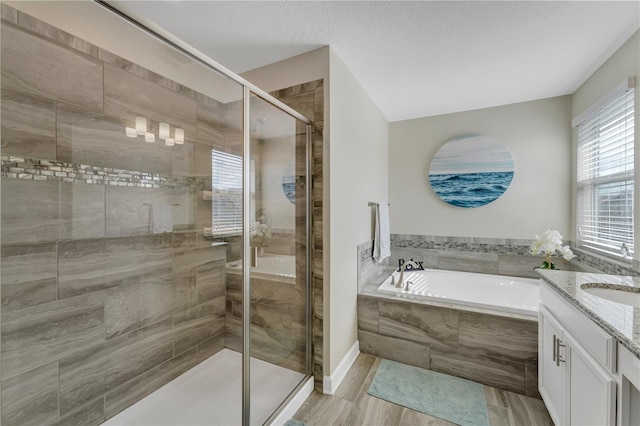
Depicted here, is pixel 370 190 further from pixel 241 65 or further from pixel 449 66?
pixel 241 65

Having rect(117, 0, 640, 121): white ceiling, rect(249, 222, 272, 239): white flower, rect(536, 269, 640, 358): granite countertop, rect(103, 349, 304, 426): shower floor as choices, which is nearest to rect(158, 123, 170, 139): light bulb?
rect(117, 0, 640, 121): white ceiling

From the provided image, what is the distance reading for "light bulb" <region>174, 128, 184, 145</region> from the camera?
1.98 m

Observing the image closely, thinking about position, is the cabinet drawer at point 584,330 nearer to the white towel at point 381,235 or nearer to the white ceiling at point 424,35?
the white towel at point 381,235

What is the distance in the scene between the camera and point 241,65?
226cm

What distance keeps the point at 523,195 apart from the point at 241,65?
3132mm

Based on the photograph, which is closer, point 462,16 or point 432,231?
point 462,16

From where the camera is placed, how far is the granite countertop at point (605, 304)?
0.91 metres

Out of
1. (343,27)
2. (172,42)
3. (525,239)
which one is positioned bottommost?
(525,239)

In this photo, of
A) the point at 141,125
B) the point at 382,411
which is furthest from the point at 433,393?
the point at 141,125

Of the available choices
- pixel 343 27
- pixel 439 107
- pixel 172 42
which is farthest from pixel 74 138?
pixel 439 107

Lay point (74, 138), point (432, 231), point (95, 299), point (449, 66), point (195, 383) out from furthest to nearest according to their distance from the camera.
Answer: point (432, 231) < point (449, 66) < point (195, 383) < point (95, 299) < point (74, 138)

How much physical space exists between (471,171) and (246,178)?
2679mm

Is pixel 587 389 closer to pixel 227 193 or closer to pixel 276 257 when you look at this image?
pixel 276 257

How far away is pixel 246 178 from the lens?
158cm
